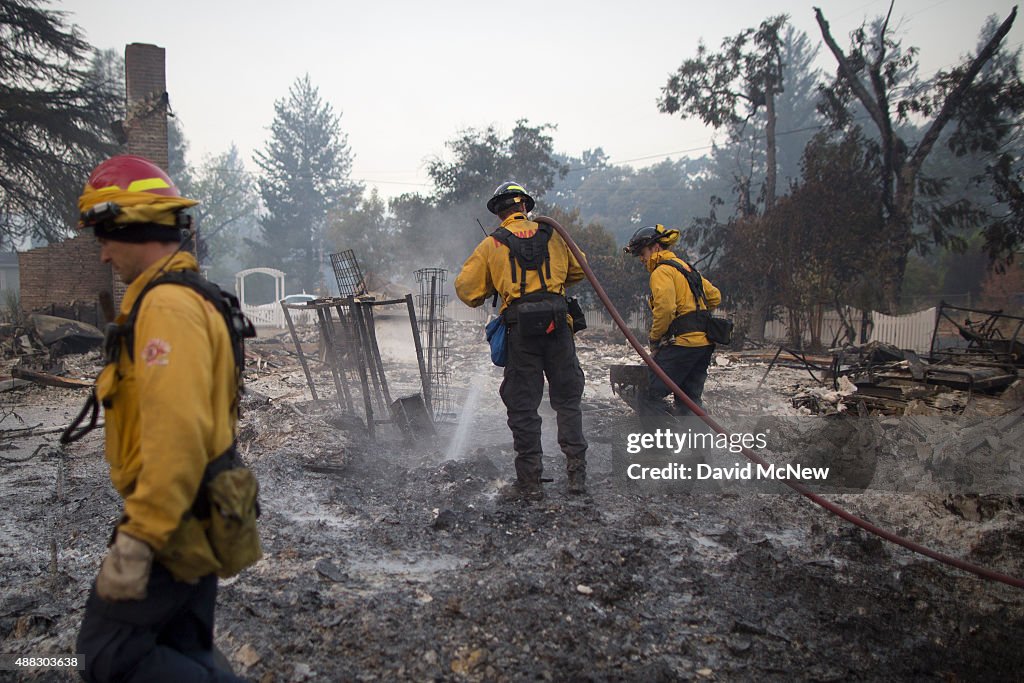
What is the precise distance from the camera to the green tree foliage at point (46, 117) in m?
14.8

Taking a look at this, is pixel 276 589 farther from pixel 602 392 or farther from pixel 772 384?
pixel 772 384

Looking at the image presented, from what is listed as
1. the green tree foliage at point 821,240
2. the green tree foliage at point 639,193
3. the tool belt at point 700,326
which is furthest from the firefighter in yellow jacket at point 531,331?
the green tree foliage at point 639,193

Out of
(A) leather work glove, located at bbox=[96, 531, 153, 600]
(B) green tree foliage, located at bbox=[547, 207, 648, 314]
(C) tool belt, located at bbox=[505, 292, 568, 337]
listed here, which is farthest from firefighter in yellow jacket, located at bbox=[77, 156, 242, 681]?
(B) green tree foliage, located at bbox=[547, 207, 648, 314]

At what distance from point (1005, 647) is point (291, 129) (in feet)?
174

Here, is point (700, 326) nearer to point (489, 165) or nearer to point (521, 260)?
point (521, 260)

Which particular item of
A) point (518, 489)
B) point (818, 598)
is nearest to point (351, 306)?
point (518, 489)

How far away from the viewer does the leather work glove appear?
1393mm

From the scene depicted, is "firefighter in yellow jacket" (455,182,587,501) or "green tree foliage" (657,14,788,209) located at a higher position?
"green tree foliage" (657,14,788,209)

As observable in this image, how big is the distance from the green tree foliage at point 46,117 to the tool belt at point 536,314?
15928 mm

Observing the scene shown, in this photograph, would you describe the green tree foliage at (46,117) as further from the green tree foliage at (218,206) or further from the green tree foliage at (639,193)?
the green tree foliage at (639,193)

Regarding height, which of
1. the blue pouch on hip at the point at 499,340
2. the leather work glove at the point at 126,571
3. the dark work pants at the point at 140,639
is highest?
the blue pouch on hip at the point at 499,340

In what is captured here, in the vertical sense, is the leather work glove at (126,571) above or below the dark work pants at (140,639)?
above

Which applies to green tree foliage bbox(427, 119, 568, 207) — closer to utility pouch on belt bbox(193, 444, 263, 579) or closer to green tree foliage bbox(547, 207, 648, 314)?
green tree foliage bbox(547, 207, 648, 314)

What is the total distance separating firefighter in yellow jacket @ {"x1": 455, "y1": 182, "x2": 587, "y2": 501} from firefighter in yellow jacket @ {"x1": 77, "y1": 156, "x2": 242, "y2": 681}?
102 inches
